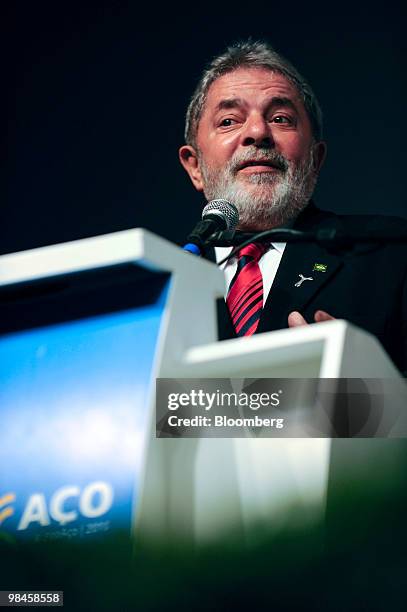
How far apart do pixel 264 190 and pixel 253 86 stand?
342 millimetres

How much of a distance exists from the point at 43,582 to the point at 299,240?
53cm

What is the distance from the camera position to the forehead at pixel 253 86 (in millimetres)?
2352

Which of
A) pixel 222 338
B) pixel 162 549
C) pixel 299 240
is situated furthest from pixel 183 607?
pixel 222 338

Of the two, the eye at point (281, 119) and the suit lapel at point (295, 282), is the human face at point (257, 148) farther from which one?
the suit lapel at point (295, 282)

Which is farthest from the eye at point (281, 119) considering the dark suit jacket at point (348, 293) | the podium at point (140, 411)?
the podium at point (140, 411)

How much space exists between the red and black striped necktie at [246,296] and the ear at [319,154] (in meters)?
0.58

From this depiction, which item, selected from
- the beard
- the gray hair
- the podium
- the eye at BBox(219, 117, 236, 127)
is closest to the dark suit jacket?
the beard

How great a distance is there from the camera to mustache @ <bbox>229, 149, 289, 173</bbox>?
7.30 feet

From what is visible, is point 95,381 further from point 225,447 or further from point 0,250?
point 0,250

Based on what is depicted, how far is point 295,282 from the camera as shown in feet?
6.06

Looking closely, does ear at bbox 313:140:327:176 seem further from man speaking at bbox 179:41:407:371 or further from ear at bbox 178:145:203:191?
ear at bbox 178:145:203:191

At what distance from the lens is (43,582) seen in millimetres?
957

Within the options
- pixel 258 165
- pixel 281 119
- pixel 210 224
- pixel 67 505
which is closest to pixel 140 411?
pixel 67 505

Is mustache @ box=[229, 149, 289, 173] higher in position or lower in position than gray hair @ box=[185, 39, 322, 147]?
lower
